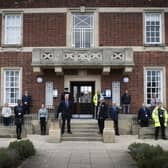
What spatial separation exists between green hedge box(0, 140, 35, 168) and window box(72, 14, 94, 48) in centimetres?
1324

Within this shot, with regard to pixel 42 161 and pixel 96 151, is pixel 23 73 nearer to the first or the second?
pixel 96 151

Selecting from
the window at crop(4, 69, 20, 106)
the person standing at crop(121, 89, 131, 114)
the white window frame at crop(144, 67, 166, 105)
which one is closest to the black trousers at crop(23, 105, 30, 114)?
the window at crop(4, 69, 20, 106)

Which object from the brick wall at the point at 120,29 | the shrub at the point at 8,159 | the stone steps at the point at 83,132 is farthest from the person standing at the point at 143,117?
the shrub at the point at 8,159

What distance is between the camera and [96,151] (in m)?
15.1

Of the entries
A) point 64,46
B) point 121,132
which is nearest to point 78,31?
point 64,46

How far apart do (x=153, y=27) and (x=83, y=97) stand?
6.45 meters

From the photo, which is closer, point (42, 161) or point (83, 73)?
point (42, 161)

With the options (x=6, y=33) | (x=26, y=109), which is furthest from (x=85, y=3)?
(x=26, y=109)

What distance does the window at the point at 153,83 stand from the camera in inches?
1008

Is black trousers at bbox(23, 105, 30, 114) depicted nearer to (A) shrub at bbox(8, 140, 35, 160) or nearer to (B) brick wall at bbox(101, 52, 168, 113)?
(B) brick wall at bbox(101, 52, 168, 113)

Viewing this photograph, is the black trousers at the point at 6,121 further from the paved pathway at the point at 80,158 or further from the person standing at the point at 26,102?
the paved pathway at the point at 80,158

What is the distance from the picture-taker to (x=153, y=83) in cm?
2569

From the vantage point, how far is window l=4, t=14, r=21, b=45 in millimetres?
26078

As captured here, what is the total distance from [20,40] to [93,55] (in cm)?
516
